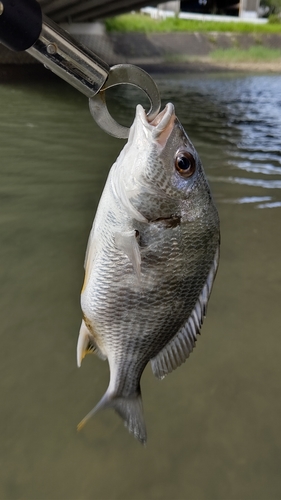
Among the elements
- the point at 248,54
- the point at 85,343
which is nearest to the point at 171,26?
the point at 248,54

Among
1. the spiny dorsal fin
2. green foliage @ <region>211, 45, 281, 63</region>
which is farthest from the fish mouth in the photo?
green foliage @ <region>211, 45, 281, 63</region>

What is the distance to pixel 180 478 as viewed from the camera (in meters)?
1.94

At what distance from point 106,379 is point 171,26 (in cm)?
2750

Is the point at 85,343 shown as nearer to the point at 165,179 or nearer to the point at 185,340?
the point at 185,340

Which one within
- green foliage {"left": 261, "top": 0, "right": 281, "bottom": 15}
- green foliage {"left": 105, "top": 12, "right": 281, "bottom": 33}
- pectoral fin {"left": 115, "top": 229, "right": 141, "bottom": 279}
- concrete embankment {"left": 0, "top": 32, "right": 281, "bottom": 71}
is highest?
green foliage {"left": 261, "top": 0, "right": 281, "bottom": 15}

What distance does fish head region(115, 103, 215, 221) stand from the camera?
150 cm

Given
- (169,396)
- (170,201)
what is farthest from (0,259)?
(170,201)

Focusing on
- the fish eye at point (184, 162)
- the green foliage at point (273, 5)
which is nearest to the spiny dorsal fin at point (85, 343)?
the fish eye at point (184, 162)

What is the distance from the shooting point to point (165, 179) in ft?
5.00

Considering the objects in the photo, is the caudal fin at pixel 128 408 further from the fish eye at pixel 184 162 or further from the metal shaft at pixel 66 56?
the metal shaft at pixel 66 56

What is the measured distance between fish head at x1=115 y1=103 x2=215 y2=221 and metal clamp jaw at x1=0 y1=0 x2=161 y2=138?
Answer: 0.23 metres

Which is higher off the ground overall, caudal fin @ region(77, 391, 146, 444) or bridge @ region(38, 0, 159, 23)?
bridge @ region(38, 0, 159, 23)

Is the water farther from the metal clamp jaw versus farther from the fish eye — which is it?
the metal clamp jaw

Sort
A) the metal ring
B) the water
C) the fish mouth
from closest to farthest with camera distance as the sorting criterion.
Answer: the metal ring
the fish mouth
the water
